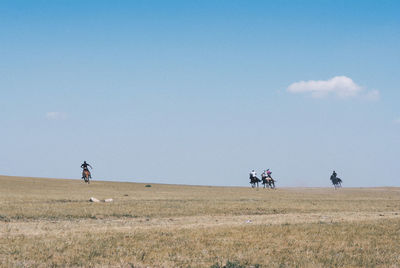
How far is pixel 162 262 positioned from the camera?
12.2 meters

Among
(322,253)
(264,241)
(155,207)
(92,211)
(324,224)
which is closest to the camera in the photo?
(322,253)

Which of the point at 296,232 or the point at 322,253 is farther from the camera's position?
the point at 296,232

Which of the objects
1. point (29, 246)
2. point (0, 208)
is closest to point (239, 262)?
point (29, 246)

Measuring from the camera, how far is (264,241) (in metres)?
15.1

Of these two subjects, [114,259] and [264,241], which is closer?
[114,259]

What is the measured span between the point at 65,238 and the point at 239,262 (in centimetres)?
642

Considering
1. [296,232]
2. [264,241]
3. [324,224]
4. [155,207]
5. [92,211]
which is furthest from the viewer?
[155,207]

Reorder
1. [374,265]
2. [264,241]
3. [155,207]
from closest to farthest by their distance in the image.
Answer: [374,265] < [264,241] < [155,207]

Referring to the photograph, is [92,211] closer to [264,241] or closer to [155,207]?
[155,207]

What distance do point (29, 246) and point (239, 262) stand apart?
635cm

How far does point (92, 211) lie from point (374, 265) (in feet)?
60.4

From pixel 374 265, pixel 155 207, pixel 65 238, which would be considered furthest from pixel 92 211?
pixel 374 265

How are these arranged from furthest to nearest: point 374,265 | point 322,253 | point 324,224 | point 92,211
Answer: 1. point 92,211
2. point 324,224
3. point 322,253
4. point 374,265

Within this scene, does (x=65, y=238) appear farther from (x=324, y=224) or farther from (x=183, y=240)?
(x=324, y=224)
